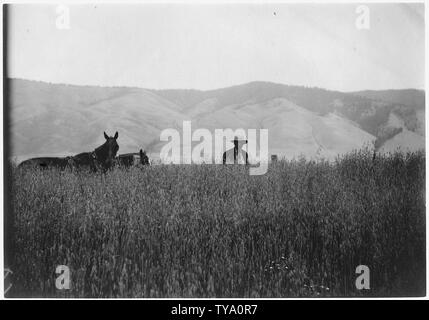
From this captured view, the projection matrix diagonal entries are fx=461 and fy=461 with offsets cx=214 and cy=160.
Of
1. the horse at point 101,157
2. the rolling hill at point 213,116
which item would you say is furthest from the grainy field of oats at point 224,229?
the rolling hill at point 213,116

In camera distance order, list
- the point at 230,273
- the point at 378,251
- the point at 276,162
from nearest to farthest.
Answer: the point at 230,273
the point at 378,251
the point at 276,162

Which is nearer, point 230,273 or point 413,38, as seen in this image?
point 230,273

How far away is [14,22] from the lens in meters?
4.82

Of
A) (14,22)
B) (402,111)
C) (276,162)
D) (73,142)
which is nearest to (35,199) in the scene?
(73,142)

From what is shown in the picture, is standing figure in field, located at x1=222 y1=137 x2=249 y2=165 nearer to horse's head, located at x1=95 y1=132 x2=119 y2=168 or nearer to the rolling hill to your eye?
the rolling hill

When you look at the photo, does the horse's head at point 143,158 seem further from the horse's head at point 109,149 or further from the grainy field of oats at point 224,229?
the horse's head at point 109,149

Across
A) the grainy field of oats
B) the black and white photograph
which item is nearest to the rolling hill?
the black and white photograph

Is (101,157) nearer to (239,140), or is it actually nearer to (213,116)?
(213,116)

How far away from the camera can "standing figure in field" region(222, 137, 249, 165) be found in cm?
477

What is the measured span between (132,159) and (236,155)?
3.61ft

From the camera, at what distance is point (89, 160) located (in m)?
4.93

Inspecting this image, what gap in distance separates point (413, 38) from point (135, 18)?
2.94m

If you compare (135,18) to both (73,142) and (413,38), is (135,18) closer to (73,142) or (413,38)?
(73,142)

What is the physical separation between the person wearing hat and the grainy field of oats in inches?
3.5
